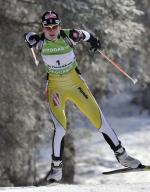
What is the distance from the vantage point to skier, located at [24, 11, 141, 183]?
28.9ft

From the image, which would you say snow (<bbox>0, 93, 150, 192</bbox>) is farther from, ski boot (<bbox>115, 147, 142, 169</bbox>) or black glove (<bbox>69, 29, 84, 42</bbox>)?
black glove (<bbox>69, 29, 84, 42</bbox>)

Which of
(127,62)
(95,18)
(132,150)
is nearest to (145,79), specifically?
(127,62)

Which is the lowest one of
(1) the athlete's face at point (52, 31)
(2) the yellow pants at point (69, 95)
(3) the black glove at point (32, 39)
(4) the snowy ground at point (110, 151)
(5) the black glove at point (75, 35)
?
(4) the snowy ground at point (110, 151)

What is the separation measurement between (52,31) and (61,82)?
0.79 m

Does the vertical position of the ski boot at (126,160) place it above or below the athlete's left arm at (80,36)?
below

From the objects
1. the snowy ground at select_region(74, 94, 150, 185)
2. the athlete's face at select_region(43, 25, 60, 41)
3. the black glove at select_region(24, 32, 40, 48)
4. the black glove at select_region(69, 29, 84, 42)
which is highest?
the athlete's face at select_region(43, 25, 60, 41)

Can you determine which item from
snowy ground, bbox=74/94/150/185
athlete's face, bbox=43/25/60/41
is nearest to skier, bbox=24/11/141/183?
athlete's face, bbox=43/25/60/41

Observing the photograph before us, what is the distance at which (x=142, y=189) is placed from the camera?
8047mm

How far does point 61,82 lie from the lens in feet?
29.4

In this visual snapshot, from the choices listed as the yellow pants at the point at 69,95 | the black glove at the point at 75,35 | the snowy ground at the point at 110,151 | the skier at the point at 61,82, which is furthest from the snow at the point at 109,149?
the black glove at the point at 75,35

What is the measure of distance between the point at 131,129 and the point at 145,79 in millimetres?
9872

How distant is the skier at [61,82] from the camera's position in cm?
880

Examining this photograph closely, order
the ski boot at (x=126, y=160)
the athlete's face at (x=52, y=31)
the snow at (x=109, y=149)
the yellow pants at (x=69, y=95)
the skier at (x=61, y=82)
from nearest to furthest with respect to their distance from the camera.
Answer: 1. the athlete's face at (x=52, y=31)
2. the skier at (x=61, y=82)
3. the yellow pants at (x=69, y=95)
4. the ski boot at (x=126, y=160)
5. the snow at (x=109, y=149)

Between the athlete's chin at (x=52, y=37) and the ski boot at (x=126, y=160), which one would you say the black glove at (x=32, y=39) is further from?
the ski boot at (x=126, y=160)
